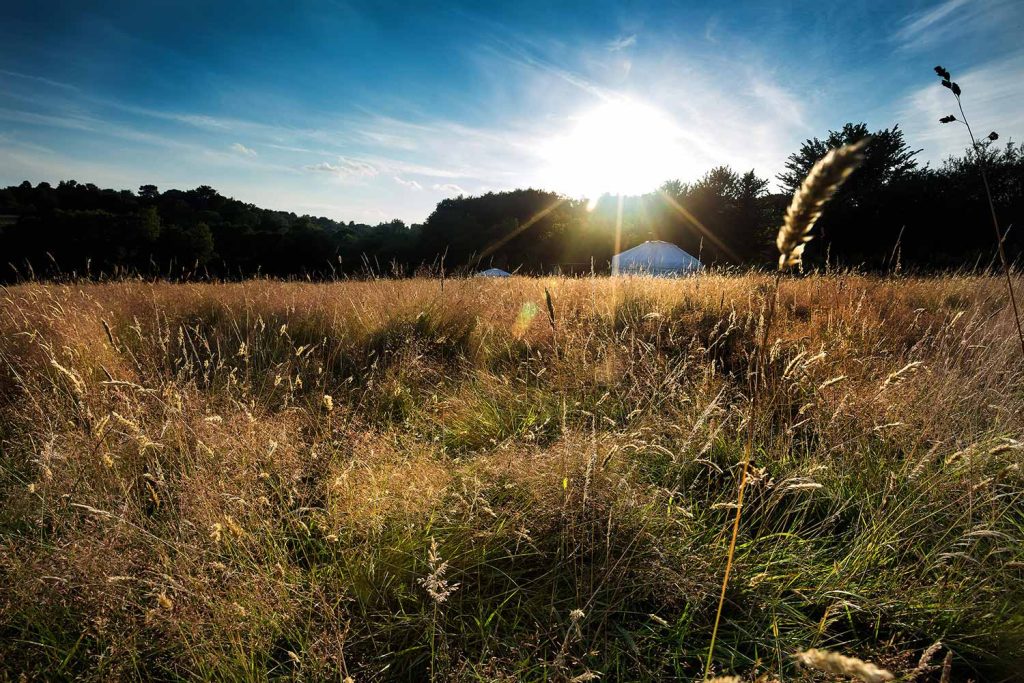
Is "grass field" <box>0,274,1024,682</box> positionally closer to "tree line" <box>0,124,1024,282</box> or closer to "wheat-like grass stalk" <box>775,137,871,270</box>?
"wheat-like grass stalk" <box>775,137,871,270</box>

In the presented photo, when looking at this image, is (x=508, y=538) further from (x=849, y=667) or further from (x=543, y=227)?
(x=543, y=227)

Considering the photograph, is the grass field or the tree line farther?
the tree line

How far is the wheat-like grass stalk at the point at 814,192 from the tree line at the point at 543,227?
608 centimetres

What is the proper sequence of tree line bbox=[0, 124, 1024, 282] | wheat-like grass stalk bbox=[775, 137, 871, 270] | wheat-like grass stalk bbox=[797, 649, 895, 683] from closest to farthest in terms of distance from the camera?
wheat-like grass stalk bbox=[797, 649, 895, 683] < wheat-like grass stalk bbox=[775, 137, 871, 270] < tree line bbox=[0, 124, 1024, 282]

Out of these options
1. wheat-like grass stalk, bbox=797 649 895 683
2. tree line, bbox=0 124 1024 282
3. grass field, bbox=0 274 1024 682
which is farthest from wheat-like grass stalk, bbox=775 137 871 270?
tree line, bbox=0 124 1024 282

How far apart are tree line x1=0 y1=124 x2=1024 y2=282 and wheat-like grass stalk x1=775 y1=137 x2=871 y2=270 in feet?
19.9

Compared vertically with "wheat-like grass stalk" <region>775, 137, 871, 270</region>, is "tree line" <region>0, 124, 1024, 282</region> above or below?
above

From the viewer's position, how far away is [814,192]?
0.64 m

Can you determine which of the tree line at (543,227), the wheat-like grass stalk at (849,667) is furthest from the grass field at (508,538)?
the tree line at (543,227)

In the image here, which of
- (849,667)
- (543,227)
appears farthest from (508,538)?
(543,227)

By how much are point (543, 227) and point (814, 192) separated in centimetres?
5546

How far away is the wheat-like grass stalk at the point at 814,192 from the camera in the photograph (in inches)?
24.3

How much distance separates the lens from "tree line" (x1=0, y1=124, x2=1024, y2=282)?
79.7ft

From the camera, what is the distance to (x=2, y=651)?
1261 mm
